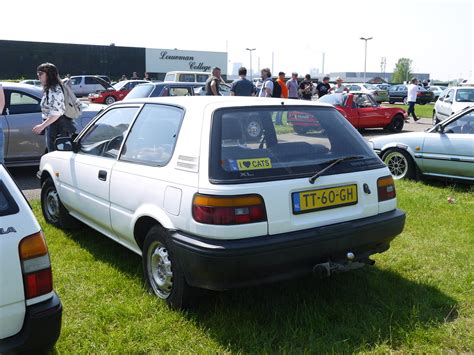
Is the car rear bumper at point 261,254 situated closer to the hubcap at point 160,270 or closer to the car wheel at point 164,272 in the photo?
the car wheel at point 164,272

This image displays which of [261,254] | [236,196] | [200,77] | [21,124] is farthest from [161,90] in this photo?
[200,77]

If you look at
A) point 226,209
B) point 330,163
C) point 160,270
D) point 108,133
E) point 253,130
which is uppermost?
point 253,130

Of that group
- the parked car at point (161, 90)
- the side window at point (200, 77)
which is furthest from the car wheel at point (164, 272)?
the side window at point (200, 77)

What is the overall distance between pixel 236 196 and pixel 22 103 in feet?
21.0

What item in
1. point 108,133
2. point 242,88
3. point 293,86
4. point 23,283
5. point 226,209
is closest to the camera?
point 23,283

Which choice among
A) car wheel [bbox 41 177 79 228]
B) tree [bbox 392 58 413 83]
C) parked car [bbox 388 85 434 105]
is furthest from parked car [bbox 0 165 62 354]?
tree [bbox 392 58 413 83]

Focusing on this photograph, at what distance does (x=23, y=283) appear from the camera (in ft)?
7.48

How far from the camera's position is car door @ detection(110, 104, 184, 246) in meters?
3.23

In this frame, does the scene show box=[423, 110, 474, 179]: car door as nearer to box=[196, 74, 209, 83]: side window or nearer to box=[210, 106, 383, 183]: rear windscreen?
box=[210, 106, 383, 183]: rear windscreen

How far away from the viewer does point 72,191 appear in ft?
14.9

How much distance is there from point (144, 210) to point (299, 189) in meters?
1.12

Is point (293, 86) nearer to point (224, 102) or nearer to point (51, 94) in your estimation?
point (51, 94)

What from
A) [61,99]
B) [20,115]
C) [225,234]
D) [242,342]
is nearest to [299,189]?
[225,234]

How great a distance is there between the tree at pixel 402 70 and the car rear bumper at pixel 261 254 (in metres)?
116
